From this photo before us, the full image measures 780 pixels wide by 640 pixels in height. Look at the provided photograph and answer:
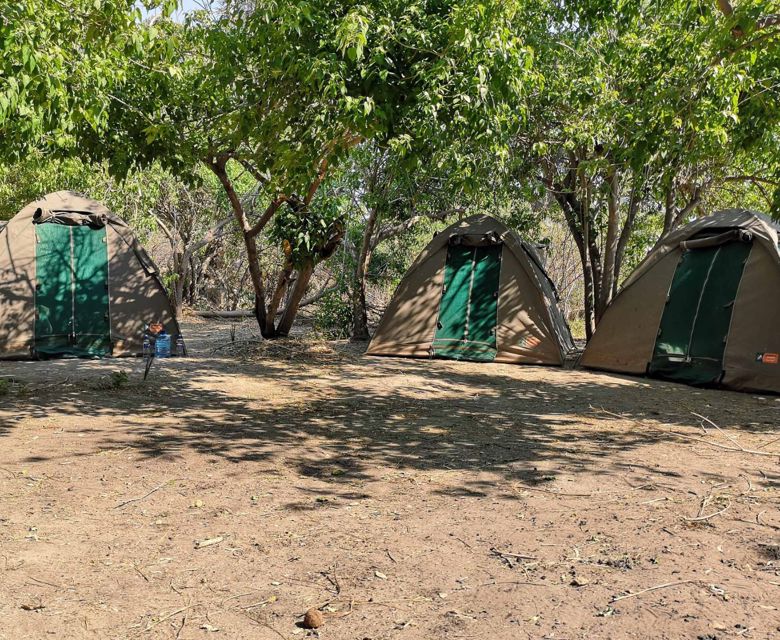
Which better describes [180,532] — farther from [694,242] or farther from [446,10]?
[694,242]

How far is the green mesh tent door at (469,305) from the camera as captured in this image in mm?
10484

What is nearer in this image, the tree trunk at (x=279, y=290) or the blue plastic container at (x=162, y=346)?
the blue plastic container at (x=162, y=346)

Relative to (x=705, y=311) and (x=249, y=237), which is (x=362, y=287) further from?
(x=705, y=311)

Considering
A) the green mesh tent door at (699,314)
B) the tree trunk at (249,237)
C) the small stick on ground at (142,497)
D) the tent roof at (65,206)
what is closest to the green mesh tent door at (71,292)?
the tent roof at (65,206)

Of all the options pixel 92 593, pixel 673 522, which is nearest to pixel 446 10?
pixel 673 522

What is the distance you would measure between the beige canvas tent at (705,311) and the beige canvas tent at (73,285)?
19.7 feet

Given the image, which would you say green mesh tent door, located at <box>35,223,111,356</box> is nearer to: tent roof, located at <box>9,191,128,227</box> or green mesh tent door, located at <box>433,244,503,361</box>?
tent roof, located at <box>9,191,128,227</box>

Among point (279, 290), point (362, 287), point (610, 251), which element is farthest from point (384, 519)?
point (610, 251)

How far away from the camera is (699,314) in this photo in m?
8.68

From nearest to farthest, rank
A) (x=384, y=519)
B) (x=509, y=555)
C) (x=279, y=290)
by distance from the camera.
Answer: (x=509, y=555) → (x=384, y=519) → (x=279, y=290)

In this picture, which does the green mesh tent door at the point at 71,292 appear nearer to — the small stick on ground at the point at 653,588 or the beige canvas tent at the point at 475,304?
the beige canvas tent at the point at 475,304

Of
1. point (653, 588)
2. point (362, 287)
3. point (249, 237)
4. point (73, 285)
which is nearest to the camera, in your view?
point (653, 588)

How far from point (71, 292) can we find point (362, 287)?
4258mm

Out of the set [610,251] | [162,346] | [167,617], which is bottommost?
[167,617]
